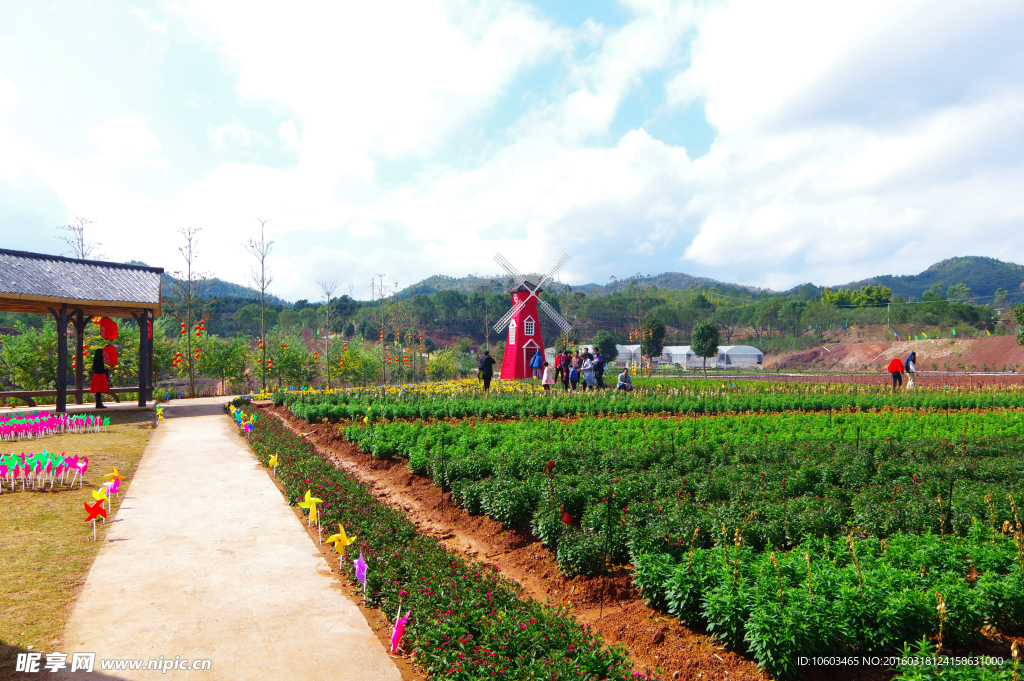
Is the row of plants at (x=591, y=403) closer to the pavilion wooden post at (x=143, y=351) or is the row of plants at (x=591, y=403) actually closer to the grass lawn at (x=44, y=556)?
the pavilion wooden post at (x=143, y=351)

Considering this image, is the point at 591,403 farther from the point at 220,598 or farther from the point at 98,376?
the point at 98,376

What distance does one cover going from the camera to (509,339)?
123ft

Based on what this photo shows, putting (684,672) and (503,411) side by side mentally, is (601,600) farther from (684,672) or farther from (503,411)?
(503,411)

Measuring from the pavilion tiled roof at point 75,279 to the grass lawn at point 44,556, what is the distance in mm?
8498

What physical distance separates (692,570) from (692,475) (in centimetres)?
313

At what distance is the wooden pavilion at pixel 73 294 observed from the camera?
15898mm

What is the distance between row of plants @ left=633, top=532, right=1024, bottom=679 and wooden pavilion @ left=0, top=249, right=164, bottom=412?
60.1 feet

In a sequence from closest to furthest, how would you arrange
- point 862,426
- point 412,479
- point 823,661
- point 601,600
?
point 823,661
point 601,600
point 412,479
point 862,426

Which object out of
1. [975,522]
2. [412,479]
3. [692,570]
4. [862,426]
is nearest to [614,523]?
[692,570]

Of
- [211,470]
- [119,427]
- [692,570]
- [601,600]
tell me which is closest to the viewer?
[692,570]

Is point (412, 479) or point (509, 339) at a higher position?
point (509, 339)

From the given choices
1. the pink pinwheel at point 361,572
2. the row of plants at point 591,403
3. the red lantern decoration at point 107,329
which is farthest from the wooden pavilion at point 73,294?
the pink pinwheel at point 361,572

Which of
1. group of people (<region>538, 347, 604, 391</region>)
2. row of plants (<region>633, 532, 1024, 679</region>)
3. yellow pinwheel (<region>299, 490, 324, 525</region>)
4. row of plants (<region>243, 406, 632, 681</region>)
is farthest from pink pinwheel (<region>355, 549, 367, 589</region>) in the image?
group of people (<region>538, 347, 604, 391</region>)

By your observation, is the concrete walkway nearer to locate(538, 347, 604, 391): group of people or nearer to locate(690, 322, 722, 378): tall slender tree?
locate(538, 347, 604, 391): group of people
